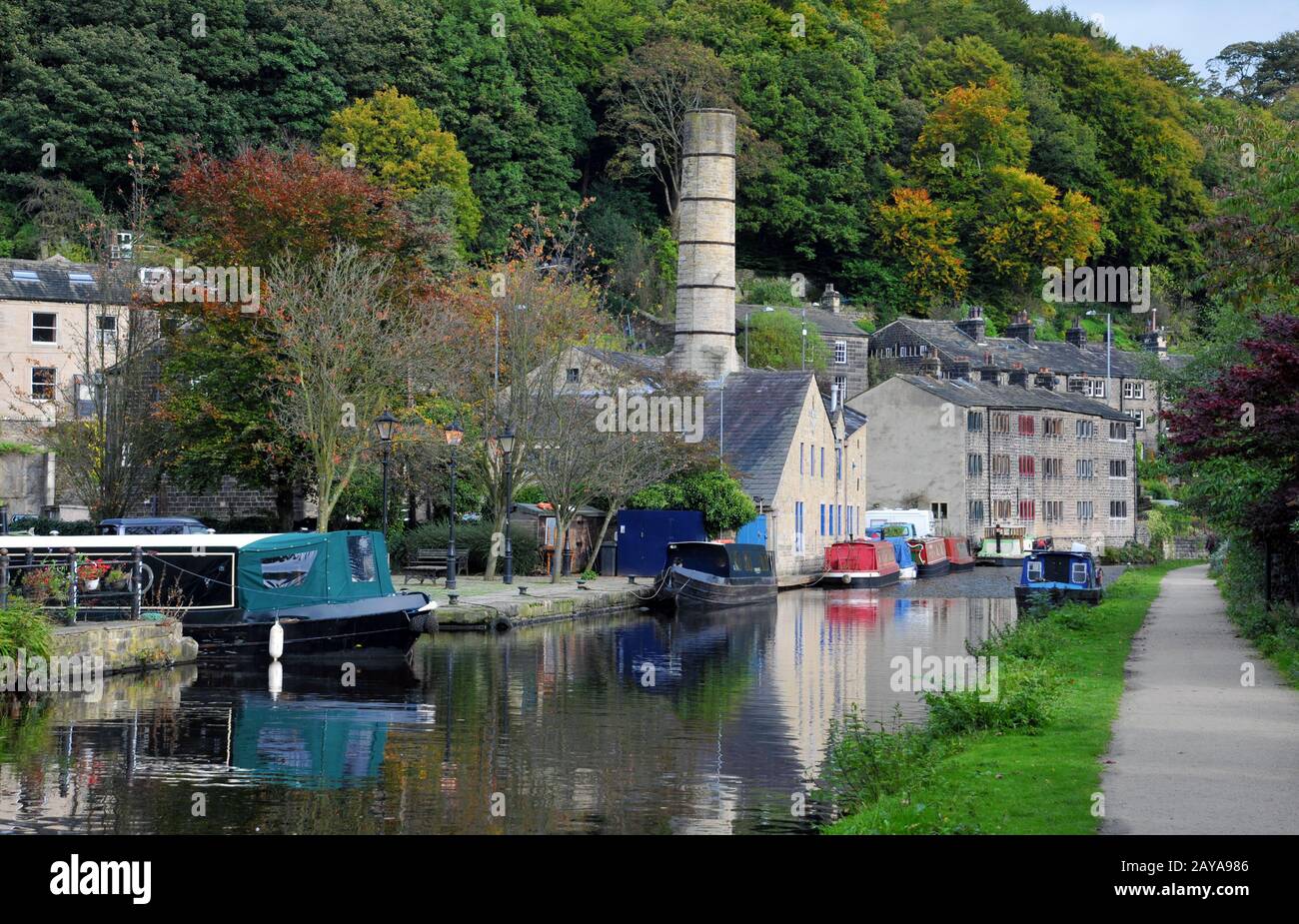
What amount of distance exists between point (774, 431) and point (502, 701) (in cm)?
3548

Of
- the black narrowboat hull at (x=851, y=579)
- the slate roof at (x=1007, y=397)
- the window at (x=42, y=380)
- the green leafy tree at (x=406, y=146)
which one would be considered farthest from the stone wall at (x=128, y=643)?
the slate roof at (x=1007, y=397)

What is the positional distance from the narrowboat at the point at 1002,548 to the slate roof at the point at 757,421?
69.0ft

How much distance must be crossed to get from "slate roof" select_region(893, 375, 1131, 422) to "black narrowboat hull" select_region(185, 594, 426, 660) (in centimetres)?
5149

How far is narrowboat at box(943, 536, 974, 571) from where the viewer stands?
6994 centimetres

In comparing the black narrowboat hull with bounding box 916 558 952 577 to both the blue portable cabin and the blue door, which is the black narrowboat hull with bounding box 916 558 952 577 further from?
the blue portable cabin

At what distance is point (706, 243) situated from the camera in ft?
212

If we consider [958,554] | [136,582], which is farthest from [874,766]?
[958,554]

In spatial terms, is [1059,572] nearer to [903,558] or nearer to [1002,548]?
[903,558]

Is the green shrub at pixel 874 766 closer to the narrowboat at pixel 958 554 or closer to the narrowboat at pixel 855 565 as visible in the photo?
the narrowboat at pixel 855 565

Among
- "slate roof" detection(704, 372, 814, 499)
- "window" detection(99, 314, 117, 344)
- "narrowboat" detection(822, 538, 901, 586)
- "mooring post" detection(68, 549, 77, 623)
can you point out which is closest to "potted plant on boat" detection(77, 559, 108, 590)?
"mooring post" detection(68, 549, 77, 623)

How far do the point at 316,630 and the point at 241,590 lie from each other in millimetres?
1460

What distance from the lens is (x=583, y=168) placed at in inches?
3565
